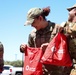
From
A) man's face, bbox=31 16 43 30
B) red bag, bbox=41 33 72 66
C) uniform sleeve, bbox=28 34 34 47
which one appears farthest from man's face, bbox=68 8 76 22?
uniform sleeve, bbox=28 34 34 47

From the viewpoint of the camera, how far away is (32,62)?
22.3 feet

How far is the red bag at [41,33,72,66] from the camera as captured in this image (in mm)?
6070

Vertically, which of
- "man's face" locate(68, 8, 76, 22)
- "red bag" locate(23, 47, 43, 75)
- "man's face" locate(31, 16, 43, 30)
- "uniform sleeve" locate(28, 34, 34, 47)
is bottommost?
"red bag" locate(23, 47, 43, 75)

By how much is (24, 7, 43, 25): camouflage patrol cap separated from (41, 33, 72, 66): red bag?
615 millimetres

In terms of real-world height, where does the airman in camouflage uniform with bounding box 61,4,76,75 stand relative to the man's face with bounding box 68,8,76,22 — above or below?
below

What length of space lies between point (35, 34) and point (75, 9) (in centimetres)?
111

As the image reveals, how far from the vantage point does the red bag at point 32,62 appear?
6.69 meters

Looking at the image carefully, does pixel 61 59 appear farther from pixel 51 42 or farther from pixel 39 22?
pixel 39 22

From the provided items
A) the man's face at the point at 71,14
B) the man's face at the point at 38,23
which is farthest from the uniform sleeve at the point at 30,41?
the man's face at the point at 71,14

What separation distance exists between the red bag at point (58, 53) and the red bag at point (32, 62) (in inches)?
20.7

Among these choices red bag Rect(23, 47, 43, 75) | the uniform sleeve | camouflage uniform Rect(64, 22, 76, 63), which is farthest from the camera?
the uniform sleeve

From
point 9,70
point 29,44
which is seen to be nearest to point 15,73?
point 9,70

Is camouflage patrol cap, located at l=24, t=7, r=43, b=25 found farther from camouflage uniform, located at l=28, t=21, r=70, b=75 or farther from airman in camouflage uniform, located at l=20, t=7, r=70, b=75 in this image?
camouflage uniform, located at l=28, t=21, r=70, b=75

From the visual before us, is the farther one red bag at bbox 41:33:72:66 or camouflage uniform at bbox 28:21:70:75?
camouflage uniform at bbox 28:21:70:75
